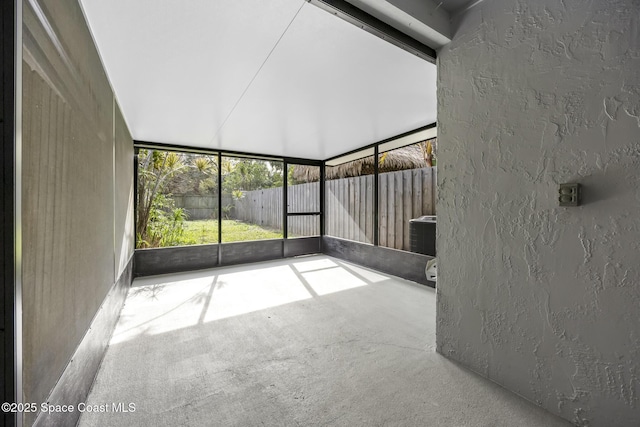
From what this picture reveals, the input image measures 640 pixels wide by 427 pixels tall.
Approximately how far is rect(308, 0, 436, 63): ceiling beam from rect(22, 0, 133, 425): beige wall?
1.17 metres

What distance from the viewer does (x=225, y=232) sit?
19.1 ft

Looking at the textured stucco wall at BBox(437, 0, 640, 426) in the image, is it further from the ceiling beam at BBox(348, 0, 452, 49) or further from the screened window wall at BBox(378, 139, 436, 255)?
the screened window wall at BBox(378, 139, 436, 255)

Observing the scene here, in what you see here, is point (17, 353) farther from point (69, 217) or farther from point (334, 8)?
point (334, 8)

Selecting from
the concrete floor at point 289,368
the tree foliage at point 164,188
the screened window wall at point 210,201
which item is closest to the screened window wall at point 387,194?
the screened window wall at point 210,201

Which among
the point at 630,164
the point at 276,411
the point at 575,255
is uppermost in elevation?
the point at 630,164

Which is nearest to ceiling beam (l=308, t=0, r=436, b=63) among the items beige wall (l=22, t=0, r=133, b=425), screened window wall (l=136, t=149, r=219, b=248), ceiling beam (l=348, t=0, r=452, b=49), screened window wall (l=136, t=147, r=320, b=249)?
ceiling beam (l=348, t=0, r=452, b=49)

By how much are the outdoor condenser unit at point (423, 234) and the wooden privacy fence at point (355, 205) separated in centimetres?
21

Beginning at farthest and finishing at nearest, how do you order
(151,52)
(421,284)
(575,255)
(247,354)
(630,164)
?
(421,284) < (247,354) < (151,52) < (575,255) < (630,164)

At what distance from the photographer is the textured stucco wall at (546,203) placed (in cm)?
117

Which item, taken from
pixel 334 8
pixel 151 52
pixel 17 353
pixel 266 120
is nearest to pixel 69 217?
pixel 17 353

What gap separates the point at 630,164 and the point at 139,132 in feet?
15.6

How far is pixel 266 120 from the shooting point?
3199 mm

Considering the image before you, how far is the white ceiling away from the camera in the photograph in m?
1.46

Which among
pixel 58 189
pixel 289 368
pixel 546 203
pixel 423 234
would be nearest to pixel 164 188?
pixel 58 189
